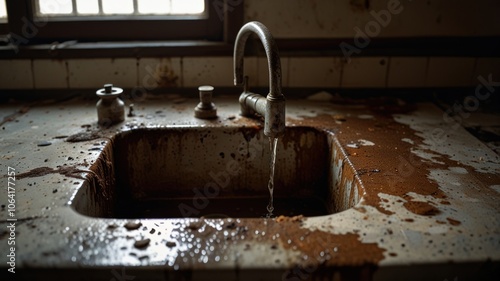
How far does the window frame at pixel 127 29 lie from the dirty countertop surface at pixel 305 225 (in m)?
0.57

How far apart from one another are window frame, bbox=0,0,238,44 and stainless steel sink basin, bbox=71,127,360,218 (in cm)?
53

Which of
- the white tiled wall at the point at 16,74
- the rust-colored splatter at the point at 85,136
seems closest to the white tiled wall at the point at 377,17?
the rust-colored splatter at the point at 85,136

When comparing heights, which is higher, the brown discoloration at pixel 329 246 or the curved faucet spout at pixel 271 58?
the curved faucet spout at pixel 271 58

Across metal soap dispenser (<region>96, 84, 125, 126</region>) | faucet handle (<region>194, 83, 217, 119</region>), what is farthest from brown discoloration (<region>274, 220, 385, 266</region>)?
metal soap dispenser (<region>96, 84, 125, 126</region>)

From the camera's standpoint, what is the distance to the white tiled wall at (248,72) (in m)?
1.73

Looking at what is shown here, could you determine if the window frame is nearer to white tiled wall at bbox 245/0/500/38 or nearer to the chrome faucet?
white tiled wall at bbox 245/0/500/38

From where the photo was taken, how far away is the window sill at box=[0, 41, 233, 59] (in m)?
1.70

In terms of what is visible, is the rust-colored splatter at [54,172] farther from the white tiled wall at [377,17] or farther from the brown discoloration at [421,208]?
the white tiled wall at [377,17]

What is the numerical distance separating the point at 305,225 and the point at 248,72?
1025 millimetres

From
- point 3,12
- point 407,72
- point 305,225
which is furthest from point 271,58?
point 3,12

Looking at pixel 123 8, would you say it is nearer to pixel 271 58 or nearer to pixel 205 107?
pixel 205 107

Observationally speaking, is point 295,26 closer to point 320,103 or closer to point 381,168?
point 320,103

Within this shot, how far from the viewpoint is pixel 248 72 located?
5.80 feet

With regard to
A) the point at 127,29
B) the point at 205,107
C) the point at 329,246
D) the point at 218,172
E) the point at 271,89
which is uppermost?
the point at 127,29
